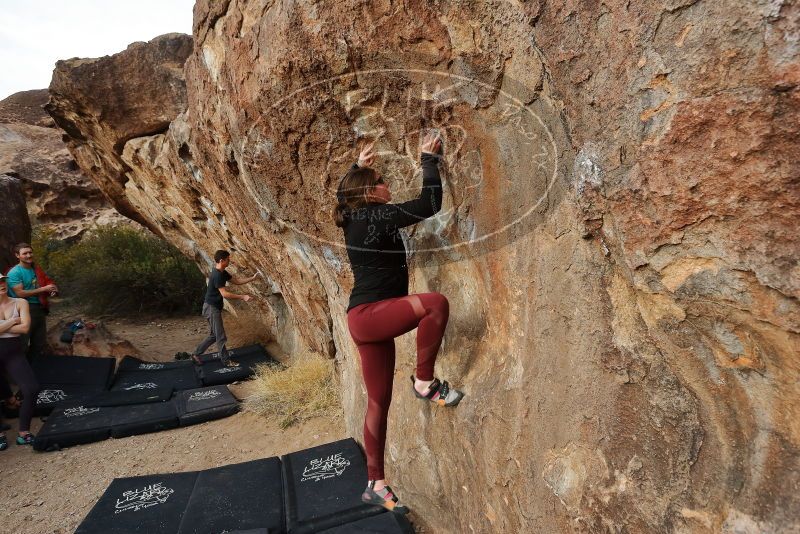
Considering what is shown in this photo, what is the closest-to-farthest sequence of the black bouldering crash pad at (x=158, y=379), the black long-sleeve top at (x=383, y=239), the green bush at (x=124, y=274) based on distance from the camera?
Answer: the black long-sleeve top at (x=383, y=239) → the black bouldering crash pad at (x=158, y=379) → the green bush at (x=124, y=274)

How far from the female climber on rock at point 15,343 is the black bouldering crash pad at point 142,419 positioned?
0.73 meters

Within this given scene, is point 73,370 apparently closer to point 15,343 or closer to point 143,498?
point 15,343

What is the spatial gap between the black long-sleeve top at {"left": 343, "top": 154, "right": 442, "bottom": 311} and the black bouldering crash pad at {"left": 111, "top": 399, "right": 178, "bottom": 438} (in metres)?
3.48

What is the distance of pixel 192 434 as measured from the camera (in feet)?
15.8

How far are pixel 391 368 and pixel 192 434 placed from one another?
319 centimetres

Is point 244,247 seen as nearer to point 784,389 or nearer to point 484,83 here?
point 484,83

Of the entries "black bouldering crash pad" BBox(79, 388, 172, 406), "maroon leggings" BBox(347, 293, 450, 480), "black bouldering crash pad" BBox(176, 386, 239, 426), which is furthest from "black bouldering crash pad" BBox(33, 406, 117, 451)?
"maroon leggings" BBox(347, 293, 450, 480)

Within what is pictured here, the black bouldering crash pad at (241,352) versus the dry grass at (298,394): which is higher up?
the dry grass at (298,394)

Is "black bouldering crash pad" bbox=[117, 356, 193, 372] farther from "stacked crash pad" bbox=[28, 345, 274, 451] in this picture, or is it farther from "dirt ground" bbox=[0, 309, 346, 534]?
"dirt ground" bbox=[0, 309, 346, 534]

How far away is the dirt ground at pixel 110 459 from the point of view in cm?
367

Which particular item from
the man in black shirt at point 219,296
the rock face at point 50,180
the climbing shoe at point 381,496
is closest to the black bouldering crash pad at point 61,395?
the man in black shirt at point 219,296

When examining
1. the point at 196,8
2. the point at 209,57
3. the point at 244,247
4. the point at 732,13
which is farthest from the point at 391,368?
the point at 244,247

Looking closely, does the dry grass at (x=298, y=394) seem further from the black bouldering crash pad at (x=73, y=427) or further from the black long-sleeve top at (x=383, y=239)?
the black long-sleeve top at (x=383, y=239)

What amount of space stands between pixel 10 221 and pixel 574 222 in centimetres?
803
